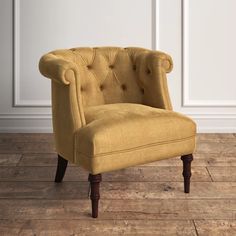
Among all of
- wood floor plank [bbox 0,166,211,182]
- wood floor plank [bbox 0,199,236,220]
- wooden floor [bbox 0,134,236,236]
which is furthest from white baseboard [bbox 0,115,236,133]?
wood floor plank [bbox 0,199,236,220]

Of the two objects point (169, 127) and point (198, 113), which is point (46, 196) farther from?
point (198, 113)

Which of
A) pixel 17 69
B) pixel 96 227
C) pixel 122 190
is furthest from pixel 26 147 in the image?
pixel 96 227

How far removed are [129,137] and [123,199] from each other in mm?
358

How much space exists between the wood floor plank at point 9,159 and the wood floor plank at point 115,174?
87 mm

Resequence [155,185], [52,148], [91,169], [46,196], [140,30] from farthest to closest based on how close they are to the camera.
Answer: [140,30] < [52,148] < [155,185] < [46,196] < [91,169]

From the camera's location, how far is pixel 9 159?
294 centimetres

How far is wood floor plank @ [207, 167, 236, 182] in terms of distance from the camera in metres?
2.55

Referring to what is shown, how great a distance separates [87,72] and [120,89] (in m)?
0.22

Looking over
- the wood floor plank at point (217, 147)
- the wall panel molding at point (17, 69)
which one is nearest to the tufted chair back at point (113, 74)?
the wood floor plank at point (217, 147)

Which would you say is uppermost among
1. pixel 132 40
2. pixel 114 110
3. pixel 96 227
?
pixel 132 40

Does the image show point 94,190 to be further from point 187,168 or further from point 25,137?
point 25,137

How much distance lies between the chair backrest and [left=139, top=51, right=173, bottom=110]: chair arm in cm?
9

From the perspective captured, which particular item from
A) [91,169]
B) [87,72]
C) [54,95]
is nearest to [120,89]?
[87,72]

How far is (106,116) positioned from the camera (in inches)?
84.7
